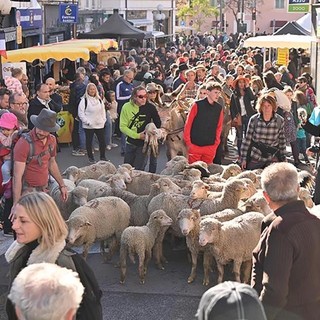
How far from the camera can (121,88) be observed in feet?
44.9

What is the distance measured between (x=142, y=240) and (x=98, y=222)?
60cm

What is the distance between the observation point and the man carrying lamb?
3.48 metres

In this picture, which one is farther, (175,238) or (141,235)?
(175,238)

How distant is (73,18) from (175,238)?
1749cm

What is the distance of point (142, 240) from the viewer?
6.57m

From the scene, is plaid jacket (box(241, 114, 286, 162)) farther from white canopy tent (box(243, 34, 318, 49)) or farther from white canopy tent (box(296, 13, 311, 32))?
white canopy tent (box(296, 13, 311, 32))

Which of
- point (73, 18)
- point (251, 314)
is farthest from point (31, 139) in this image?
point (73, 18)

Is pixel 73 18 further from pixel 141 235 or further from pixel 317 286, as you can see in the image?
pixel 317 286

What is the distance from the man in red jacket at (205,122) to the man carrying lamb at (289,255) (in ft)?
17.1

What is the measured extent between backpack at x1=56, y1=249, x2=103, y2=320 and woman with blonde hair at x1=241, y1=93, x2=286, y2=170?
4797 millimetres

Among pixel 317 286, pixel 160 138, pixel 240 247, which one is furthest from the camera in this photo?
pixel 160 138

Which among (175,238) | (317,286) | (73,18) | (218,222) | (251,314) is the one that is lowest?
(175,238)

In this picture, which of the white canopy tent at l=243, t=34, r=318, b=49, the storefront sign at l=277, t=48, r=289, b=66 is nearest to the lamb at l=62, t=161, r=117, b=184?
the white canopy tent at l=243, t=34, r=318, b=49

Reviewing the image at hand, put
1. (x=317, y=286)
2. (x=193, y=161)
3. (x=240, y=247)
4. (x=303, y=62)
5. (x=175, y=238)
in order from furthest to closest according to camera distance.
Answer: (x=303, y=62), (x=193, y=161), (x=175, y=238), (x=240, y=247), (x=317, y=286)
